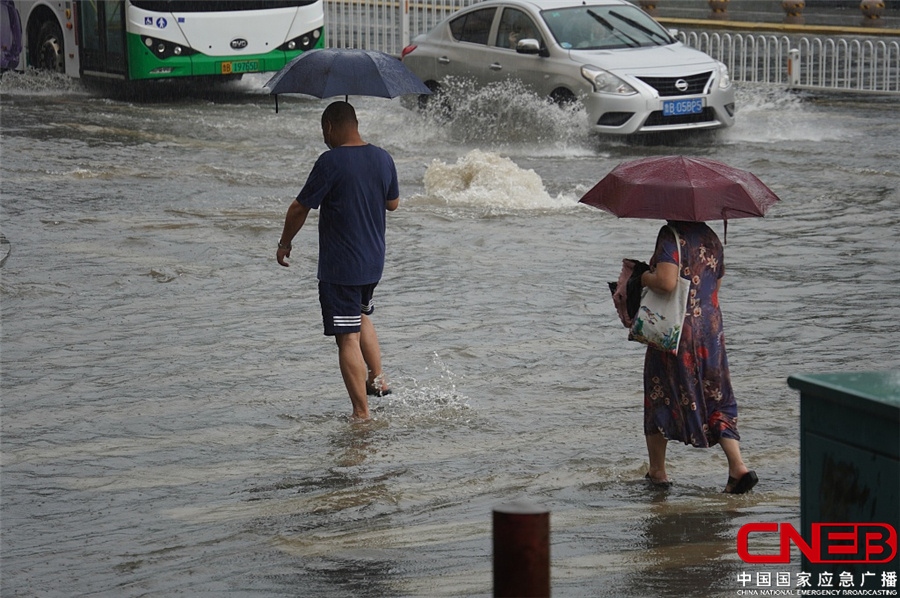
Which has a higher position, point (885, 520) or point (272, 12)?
point (272, 12)

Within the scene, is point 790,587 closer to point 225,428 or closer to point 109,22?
point 225,428

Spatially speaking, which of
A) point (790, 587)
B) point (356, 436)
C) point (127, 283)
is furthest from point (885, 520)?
point (127, 283)

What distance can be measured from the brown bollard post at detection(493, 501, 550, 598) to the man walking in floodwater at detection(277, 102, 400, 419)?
358 cm

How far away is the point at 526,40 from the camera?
16.2 meters

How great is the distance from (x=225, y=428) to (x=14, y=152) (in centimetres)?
999

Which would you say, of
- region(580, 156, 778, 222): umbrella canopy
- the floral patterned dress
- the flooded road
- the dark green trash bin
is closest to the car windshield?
the flooded road

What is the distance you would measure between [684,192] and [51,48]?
713 inches

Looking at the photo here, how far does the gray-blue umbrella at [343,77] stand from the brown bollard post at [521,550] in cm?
402

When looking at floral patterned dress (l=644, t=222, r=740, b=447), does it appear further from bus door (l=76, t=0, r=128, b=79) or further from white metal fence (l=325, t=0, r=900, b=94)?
white metal fence (l=325, t=0, r=900, b=94)

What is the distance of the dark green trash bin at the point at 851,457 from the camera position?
325 cm

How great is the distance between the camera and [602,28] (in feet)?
55.1
